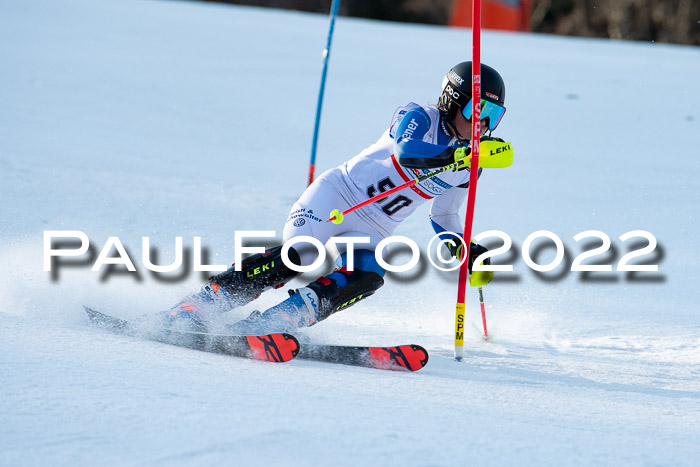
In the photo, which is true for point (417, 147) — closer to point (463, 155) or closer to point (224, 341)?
point (463, 155)

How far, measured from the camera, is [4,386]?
242cm

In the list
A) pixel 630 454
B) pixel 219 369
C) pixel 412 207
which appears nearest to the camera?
pixel 630 454

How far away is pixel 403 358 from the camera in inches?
132

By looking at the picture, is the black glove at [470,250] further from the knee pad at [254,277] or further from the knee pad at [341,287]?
the knee pad at [254,277]

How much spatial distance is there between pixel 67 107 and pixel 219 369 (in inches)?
278

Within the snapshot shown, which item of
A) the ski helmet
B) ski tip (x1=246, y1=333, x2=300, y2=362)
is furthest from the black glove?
ski tip (x1=246, y1=333, x2=300, y2=362)

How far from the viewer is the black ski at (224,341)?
320cm

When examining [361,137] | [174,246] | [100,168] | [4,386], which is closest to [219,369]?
[4,386]

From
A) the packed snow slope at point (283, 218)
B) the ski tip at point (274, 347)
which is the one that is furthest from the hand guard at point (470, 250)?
the ski tip at point (274, 347)

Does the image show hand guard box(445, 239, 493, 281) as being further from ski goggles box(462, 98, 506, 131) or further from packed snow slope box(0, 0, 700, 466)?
ski goggles box(462, 98, 506, 131)

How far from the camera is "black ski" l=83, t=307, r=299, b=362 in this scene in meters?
3.20

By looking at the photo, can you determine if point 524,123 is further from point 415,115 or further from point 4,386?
point 4,386

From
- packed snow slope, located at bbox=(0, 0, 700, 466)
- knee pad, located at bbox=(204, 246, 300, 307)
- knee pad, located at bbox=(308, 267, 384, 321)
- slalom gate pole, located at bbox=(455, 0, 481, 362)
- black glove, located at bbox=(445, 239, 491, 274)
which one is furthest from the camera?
black glove, located at bbox=(445, 239, 491, 274)

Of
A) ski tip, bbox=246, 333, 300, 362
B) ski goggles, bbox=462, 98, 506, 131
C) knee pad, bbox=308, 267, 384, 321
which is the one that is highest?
ski goggles, bbox=462, 98, 506, 131
